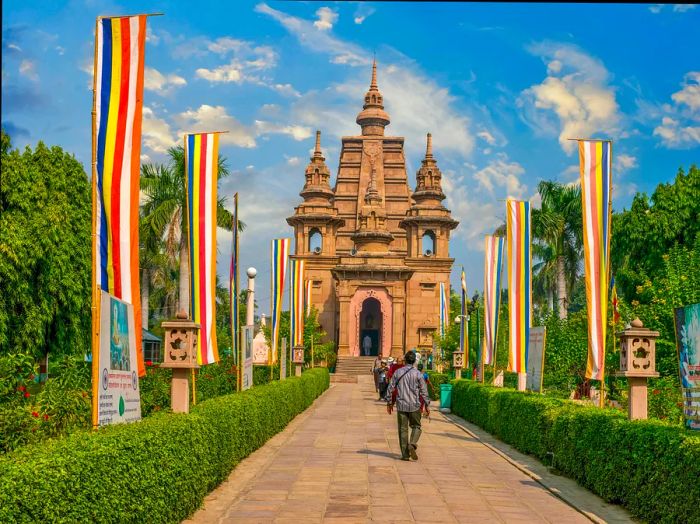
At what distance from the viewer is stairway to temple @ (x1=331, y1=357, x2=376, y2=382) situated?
62.0m

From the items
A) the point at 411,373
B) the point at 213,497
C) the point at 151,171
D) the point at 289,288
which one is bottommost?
the point at 213,497

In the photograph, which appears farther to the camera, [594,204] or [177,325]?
[594,204]

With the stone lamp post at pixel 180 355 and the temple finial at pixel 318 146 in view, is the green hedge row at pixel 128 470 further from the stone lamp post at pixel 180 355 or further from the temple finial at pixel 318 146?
the temple finial at pixel 318 146

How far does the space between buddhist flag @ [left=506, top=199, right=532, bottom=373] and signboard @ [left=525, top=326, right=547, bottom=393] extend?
171 centimetres

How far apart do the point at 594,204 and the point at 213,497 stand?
8.32 m

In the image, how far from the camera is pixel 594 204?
15.4 m

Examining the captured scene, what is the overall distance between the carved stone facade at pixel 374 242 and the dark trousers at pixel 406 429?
173ft

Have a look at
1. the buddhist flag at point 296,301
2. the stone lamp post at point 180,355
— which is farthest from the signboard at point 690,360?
the buddhist flag at point 296,301

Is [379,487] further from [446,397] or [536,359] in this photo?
[446,397]

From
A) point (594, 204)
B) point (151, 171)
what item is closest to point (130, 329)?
point (594, 204)

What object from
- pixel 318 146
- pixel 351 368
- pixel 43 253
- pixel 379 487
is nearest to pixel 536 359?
pixel 379 487

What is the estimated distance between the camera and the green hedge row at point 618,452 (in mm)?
8867

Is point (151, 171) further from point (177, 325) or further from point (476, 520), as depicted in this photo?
point (476, 520)

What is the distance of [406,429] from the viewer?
16.1m
